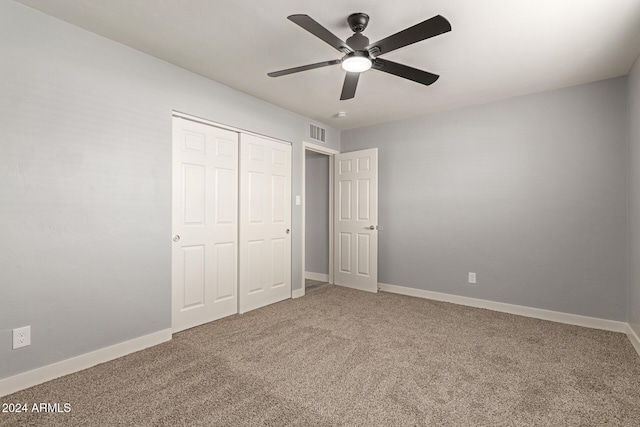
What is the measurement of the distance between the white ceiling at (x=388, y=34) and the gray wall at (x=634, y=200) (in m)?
0.28

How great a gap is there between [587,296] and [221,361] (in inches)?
144

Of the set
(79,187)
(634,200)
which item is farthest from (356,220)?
(79,187)

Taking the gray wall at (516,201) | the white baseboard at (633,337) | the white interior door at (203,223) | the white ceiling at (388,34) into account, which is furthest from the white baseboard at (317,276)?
the white baseboard at (633,337)

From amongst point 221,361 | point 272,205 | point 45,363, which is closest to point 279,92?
point 272,205

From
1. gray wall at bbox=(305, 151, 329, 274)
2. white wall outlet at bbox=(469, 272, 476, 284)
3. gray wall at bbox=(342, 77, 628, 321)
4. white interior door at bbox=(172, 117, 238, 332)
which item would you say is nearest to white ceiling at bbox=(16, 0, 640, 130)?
gray wall at bbox=(342, 77, 628, 321)

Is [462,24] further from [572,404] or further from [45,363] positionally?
[45,363]

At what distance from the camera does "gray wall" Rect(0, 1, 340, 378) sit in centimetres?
206

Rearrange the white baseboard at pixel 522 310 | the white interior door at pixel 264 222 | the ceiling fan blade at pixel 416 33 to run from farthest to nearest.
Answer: the white interior door at pixel 264 222 → the white baseboard at pixel 522 310 → the ceiling fan blade at pixel 416 33

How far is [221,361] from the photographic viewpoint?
96.2 inches

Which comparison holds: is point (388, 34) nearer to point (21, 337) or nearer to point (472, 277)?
point (472, 277)

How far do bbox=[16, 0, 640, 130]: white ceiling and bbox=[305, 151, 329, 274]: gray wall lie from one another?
2067 millimetres

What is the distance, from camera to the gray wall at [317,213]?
547 cm

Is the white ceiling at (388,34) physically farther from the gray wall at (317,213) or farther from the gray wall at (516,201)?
the gray wall at (317,213)

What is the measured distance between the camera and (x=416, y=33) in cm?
187
